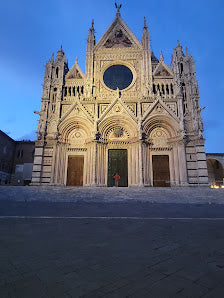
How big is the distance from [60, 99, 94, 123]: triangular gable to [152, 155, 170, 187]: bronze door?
7.86 metres

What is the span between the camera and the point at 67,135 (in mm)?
18453

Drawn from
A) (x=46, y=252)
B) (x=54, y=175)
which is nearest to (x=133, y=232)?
(x=46, y=252)

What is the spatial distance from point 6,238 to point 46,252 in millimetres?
1247

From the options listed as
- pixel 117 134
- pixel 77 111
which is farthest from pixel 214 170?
pixel 77 111

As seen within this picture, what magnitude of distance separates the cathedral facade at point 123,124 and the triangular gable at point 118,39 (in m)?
1.50

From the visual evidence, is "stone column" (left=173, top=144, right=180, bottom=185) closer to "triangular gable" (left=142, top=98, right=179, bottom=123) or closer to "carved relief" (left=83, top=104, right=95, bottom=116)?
"triangular gable" (left=142, top=98, right=179, bottom=123)

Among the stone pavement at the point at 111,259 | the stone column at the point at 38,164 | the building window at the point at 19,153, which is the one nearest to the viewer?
the stone pavement at the point at 111,259

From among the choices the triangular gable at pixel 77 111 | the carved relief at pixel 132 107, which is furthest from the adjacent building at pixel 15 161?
the carved relief at pixel 132 107

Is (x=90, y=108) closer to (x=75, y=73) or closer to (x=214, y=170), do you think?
(x=75, y=73)

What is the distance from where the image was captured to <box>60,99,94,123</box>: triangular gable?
18.3m

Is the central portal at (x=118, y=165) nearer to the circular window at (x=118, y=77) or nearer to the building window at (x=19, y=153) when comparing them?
the circular window at (x=118, y=77)

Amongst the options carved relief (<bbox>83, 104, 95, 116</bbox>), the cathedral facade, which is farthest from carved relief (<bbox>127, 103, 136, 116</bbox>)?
carved relief (<bbox>83, 104, 95, 116</bbox>)

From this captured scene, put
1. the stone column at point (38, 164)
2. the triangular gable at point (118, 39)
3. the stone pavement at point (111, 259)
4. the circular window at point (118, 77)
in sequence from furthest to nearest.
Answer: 1. the triangular gable at point (118, 39)
2. the circular window at point (118, 77)
3. the stone column at point (38, 164)
4. the stone pavement at point (111, 259)

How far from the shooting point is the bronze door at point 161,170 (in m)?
17.2
